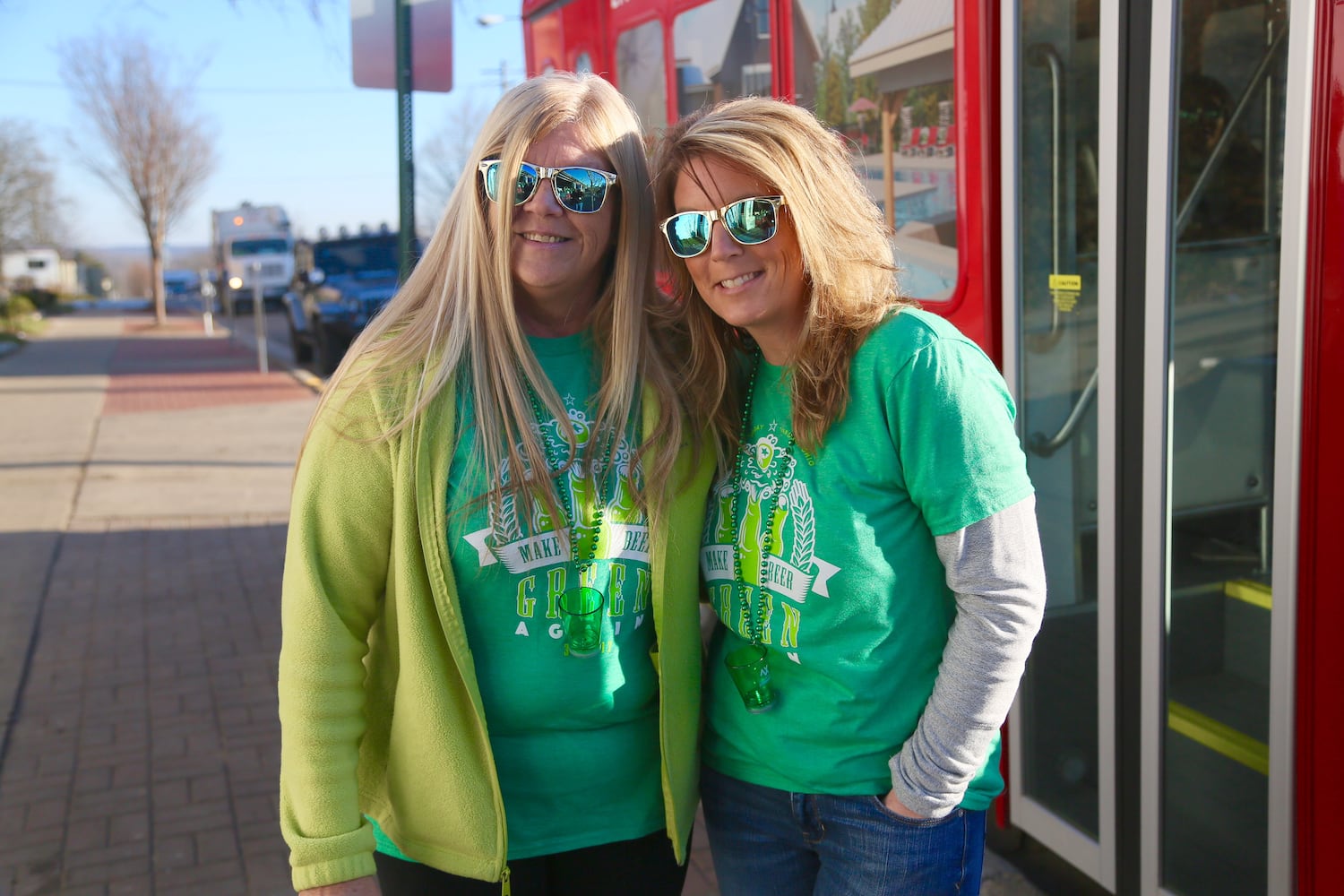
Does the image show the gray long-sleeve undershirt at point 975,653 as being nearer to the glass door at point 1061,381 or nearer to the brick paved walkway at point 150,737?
the glass door at point 1061,381

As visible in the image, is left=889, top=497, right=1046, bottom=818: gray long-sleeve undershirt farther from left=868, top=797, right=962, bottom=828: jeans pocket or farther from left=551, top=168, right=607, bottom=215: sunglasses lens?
left=551, top=168, right=607, bottom=215: sunglasses lens

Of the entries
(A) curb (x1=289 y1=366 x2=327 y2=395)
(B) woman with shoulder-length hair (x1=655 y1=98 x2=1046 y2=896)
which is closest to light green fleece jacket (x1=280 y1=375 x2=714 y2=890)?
(B) woman with shoulder-length hair (x1=655 y1=98 x2=1046 y2=896)

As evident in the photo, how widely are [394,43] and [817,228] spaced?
315 cm

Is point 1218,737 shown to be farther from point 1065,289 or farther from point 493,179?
point 493,179

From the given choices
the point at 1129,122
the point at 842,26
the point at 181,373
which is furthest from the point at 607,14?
the point at 181,373

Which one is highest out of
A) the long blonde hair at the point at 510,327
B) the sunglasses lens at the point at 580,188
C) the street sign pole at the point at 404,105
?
the street sign pole at the point at 404,105

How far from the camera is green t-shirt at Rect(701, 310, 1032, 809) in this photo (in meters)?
1.47

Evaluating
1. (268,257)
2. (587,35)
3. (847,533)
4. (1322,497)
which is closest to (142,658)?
(587,35)

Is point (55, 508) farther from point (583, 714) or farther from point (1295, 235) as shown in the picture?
point (1295, 235)

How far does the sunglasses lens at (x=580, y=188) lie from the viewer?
1.71m

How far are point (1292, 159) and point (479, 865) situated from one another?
1.66 m

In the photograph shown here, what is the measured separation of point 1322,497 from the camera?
1.94m

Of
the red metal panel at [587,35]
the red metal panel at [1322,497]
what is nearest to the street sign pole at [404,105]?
the red metal panel at [587,35]

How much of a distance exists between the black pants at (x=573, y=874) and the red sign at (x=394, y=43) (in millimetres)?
3228
